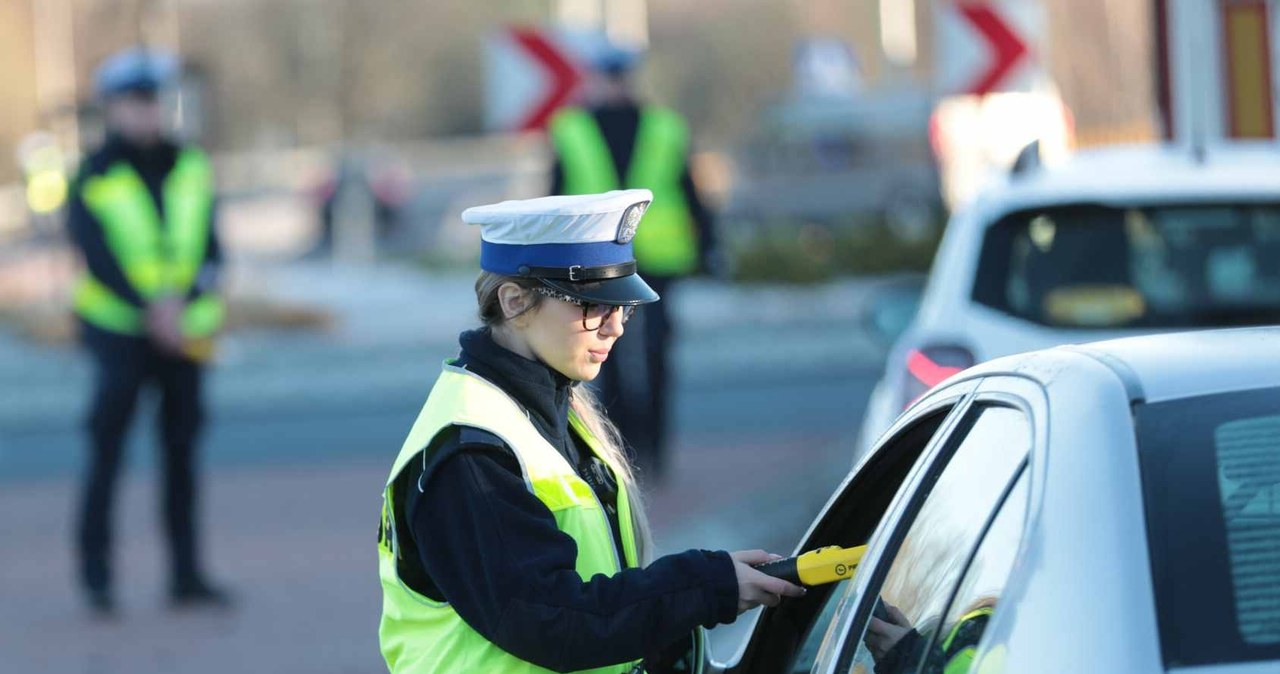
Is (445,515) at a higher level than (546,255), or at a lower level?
lower

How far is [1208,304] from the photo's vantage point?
6.16 m

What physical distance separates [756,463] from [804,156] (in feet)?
63.7

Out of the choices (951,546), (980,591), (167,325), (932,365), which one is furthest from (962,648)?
(167,325)

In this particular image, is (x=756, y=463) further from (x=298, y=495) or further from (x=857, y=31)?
(x=857, y=31)

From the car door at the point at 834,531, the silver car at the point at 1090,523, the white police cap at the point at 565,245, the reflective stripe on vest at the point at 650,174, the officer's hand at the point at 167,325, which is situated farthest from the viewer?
the reflective stripe on vest at the point at 650,174

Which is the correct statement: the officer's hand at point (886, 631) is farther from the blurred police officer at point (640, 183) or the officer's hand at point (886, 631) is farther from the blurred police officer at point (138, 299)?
the blurred police officer at point (640, 183)

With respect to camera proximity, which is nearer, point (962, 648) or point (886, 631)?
point (962, 648)

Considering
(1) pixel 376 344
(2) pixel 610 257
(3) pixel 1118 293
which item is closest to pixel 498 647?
(2) pixel 610 257

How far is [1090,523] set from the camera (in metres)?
2.28

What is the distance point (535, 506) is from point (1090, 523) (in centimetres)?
90

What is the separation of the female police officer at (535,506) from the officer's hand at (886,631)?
195 millimetres

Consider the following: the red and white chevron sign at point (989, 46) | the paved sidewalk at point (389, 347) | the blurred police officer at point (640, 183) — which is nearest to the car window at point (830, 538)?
the blurred police officer at point (640, 183)

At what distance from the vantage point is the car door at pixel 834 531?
3291 mm

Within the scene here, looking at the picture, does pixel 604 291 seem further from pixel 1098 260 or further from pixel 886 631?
pixel 1098 260
